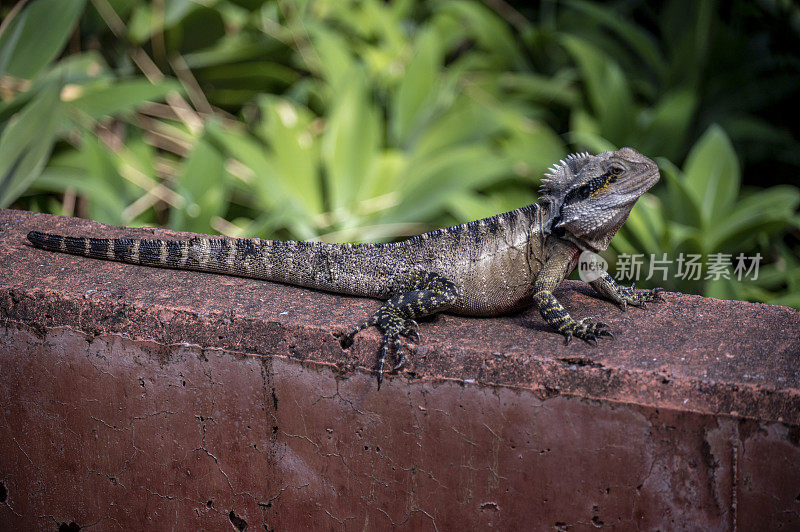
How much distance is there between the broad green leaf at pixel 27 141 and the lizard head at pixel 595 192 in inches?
95.3

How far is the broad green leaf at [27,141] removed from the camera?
3537 mm

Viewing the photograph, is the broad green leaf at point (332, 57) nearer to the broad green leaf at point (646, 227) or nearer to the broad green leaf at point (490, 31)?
the broad green leaf at point (490, 31)

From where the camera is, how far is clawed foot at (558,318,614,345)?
259cm

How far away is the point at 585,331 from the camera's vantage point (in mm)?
2604

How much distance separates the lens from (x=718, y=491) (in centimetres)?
231

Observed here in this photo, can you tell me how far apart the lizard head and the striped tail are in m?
1.23

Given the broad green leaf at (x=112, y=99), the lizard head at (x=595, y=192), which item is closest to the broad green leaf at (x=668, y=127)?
the lizard head at (x=595, y=192)

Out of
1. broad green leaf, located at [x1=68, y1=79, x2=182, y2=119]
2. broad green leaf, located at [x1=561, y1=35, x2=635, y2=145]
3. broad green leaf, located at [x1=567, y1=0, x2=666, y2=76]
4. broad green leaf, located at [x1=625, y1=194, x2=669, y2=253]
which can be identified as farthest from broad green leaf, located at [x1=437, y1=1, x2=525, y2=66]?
broad green leaf, located at [x1=68, y1=79, x2=182, y2=119]

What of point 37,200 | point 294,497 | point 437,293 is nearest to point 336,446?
point 294,497

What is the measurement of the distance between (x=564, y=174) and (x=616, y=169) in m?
0.21

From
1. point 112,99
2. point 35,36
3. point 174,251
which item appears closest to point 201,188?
point 112,99

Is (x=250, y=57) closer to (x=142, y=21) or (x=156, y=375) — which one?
(x=142, y=21)

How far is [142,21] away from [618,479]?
466cm

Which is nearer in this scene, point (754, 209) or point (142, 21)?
point (754, 209)
